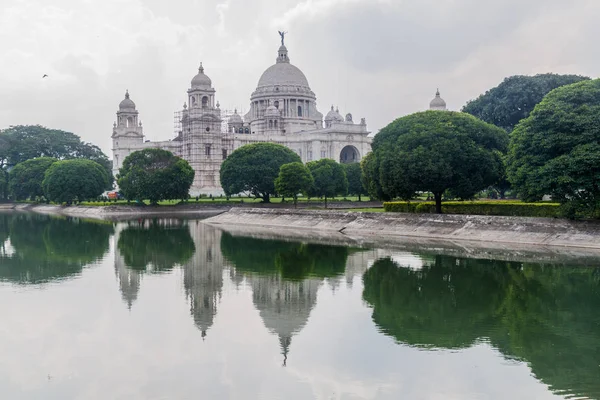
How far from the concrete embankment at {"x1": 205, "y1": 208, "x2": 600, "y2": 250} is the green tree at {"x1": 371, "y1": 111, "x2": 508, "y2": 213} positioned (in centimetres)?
228

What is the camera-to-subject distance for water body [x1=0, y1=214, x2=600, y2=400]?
45.5ft

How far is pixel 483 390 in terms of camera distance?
13.5 m

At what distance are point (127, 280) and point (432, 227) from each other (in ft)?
70.9

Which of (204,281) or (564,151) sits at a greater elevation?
(564,151)

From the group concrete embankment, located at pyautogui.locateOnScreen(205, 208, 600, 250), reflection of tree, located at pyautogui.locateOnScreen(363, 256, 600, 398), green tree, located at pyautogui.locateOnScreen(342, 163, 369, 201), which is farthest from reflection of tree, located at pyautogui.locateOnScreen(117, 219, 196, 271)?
green tree, located at pyautogui.locateOnScreen(342, 163, 369, 201)

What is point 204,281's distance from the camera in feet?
87.9

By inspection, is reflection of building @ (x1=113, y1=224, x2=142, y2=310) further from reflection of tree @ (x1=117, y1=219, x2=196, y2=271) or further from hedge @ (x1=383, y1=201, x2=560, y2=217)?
hedge @ (x1=383, y1=201, x2=560, y2=217)

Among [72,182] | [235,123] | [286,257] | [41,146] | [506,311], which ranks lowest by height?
[506,311]

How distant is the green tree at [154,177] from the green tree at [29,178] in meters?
20.0

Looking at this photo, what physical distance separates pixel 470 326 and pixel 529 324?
5.66 ft

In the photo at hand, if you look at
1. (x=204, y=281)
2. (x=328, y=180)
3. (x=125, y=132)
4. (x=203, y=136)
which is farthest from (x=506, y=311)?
(x=125, y=132)

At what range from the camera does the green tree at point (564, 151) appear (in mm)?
33844

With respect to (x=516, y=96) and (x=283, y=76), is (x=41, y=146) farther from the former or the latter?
(x=516, y=96)

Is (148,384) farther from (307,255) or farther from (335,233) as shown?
(335,233)
